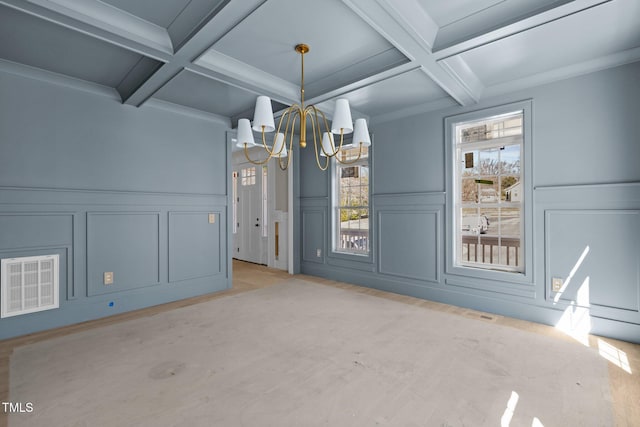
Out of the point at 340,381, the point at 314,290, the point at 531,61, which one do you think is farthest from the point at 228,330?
the point at 531,61

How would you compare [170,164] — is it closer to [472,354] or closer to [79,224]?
[79,224]

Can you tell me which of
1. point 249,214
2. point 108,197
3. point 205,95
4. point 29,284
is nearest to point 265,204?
point 249,214

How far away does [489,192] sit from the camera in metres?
3.43

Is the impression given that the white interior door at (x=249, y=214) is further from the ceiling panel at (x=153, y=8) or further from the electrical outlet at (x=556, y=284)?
the electrical outlet at (x=556, y=284)

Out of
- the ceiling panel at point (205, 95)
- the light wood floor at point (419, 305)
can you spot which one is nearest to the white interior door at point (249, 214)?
the light wood floor at point (419, 305)

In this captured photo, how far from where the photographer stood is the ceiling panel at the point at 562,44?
208cm

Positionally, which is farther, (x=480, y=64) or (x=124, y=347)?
(x=480, y=64)

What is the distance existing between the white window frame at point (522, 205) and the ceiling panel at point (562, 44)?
40 cm

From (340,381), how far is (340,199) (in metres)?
3.20

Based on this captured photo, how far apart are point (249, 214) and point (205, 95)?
11.3 feet

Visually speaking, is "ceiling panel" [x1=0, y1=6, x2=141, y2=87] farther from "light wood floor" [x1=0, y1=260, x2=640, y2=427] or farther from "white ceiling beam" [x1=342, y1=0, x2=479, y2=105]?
"light wood floor" [x1=0, y1=260, x2=640, y2=427]

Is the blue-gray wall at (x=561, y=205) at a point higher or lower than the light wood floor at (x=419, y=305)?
higher

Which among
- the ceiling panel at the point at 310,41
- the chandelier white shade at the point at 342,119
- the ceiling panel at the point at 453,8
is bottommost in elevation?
the chandelier white shade at the point at 342,119

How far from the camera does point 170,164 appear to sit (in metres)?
3.79
